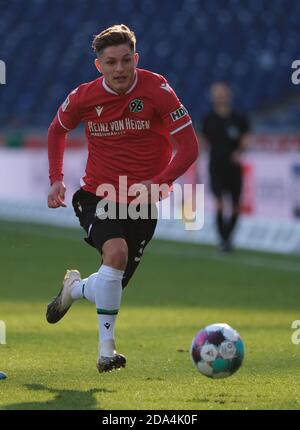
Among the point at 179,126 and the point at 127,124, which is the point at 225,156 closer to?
the point at 127,124

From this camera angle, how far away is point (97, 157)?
700 centimetres

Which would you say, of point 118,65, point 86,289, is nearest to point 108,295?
point 86,289

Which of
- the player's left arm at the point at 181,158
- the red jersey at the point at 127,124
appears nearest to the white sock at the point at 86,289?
the red jersey at the point at 127,124

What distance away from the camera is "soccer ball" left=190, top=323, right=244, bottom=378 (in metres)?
5.91

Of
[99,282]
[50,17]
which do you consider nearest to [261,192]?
[99,282]

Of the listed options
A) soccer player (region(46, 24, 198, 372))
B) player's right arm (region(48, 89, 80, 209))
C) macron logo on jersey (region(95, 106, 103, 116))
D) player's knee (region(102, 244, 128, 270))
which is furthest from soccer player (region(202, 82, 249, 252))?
player's knee (region(102, 244, 128, 270))

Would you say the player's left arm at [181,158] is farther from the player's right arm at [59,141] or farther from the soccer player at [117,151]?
the player's right arm at [59,141]

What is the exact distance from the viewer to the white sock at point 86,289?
6777 millimetres

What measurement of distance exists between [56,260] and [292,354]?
788cm

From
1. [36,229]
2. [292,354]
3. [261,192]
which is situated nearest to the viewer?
[292,354]

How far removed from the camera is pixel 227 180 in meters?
16.4

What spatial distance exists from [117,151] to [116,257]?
0.78 meters

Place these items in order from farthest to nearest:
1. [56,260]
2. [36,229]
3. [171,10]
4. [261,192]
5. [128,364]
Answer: [171,10]
[36,229]
[261,192]
[56,260]
[128,364]

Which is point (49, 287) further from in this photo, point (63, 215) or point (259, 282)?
point (63, 215)
